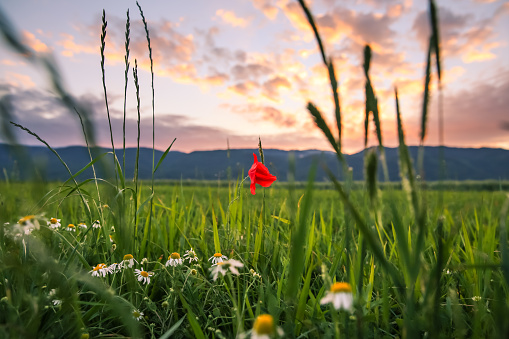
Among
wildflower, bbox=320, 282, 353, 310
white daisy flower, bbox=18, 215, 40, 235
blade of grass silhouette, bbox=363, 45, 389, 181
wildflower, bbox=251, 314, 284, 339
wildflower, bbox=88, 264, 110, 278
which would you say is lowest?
wildflower, bbox=88, 264, 110, 278

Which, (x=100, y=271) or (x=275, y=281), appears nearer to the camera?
(x=100, y=271)

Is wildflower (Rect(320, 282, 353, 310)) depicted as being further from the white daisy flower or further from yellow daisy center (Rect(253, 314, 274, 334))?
the white daisy flower

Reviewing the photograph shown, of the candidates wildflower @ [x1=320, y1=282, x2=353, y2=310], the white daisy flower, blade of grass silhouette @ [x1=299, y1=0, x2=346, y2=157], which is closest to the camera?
blade of grass silhouette @ [x1=299, y1=0, x2=346, y2=157]

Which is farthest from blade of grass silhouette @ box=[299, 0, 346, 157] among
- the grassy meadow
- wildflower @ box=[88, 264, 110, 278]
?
wildflower @ box=[88, 264, 110, 278]

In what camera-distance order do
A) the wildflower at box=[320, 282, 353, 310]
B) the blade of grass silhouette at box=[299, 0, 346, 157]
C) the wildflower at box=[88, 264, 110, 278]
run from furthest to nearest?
1. the wildflower at box=[88, 264, 110, 278]
2. the wildflower at box=[320, 282, 353, 310]
3. the blade of grass silhouette at box=[299, 0, 346, 157]

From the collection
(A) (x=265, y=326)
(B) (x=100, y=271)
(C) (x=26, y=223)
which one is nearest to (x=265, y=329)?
(A) (x=265, y=326)

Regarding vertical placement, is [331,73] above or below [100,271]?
above

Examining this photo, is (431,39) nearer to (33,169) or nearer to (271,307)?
(33,169)

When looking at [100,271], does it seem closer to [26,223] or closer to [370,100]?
[26,223]

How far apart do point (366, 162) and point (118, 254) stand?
168 centimetres

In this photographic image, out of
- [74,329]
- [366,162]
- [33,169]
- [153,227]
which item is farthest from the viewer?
[153,227]

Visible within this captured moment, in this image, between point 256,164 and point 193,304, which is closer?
point 193,304

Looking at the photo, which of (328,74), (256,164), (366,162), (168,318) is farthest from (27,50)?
(256,164)

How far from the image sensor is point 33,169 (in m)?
0.76
